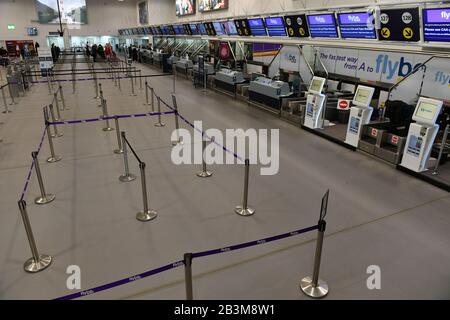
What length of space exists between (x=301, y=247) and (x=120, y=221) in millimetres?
2272

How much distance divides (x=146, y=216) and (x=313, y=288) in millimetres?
2220

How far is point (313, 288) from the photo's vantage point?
9.52ft

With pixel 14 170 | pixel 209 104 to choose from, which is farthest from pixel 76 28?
pixel 14 170

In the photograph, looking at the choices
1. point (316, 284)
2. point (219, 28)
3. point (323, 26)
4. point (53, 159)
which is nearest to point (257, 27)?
point (323, 26)

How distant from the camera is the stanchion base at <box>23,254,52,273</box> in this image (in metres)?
3.11

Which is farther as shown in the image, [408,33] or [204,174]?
[408,33]

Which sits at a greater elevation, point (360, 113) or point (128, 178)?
point (360, 113)

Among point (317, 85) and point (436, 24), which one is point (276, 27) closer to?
point (317, 85)

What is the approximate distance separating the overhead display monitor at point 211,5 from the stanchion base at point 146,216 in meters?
13.3

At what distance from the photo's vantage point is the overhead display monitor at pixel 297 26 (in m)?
7.57

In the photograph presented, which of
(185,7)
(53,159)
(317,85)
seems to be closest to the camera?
(53,159)

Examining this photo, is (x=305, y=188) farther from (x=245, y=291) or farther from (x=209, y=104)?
(x=209, y=104)

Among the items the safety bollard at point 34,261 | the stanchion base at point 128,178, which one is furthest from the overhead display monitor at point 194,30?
the safety bollard at point 34,261

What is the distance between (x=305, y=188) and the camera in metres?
4.89
